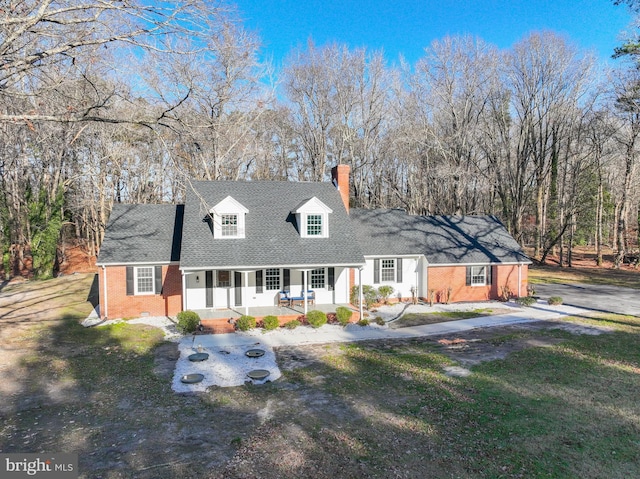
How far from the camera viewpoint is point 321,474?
6277 mm

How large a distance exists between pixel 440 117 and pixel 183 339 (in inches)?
1274

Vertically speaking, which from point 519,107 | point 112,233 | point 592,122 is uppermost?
point 519,107

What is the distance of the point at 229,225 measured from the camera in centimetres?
1784

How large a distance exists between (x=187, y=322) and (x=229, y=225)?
4982 mm

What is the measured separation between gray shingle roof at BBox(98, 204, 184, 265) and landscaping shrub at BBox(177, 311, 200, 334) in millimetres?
3493

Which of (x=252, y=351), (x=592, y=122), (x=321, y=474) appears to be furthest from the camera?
(x=592, y=122)

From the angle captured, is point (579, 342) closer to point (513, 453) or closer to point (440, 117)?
point (513, 453)

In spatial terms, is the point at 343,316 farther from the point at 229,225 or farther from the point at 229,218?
the point at 229,218

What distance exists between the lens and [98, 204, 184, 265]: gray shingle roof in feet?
56.7

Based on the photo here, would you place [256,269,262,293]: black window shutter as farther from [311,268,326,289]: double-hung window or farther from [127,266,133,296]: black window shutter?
[127,266,133,296]: black window shutter

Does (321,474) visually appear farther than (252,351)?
No

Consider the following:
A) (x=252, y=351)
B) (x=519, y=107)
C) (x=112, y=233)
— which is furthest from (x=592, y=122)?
(x=112, y=233)

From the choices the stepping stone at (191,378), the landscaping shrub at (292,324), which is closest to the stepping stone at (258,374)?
the stepping stone at (191,378)

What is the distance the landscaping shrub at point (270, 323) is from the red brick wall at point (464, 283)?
951 cm
